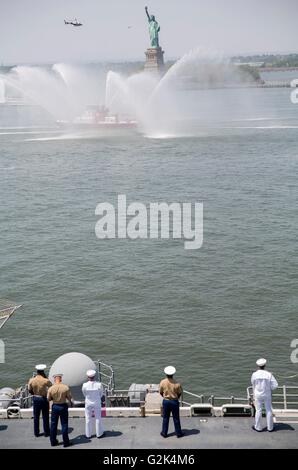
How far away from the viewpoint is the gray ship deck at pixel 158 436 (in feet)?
40.7

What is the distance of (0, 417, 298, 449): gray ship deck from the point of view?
40.7 feet

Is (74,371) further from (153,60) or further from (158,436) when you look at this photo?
(153,60)

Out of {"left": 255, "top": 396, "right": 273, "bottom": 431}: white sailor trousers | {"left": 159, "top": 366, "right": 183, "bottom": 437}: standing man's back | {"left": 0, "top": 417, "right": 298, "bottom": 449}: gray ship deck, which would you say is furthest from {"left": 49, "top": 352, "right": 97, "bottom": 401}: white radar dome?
{"left": 255, "top": 396, "right": 273, "bottom": 431}: white sailor trousers

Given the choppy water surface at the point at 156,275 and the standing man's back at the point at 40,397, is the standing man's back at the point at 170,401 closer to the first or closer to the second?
the standing man's back at the point at 40,397

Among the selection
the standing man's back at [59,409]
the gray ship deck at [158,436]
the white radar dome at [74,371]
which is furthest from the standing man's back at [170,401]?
the white radar dome at [74,371]

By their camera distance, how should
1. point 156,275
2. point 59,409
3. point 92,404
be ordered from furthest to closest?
point 156,275 → point 92,404 → point 59,409

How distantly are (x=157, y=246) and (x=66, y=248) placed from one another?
5202mm

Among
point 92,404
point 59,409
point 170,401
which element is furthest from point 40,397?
point 170,401

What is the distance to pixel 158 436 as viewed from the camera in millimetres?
12773

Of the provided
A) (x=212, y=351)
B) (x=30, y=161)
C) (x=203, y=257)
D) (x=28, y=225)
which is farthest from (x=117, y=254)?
(x=30, y=161)

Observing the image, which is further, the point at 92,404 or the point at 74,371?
the point at 74,371

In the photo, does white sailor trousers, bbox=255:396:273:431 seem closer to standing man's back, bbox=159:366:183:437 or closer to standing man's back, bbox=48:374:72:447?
standing man's back, bbox=159:366:183:437

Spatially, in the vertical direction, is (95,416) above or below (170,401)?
below
